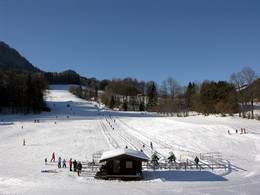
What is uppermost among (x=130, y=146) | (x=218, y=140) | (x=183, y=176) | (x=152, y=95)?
(x=152, y=95)

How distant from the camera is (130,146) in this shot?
160ft

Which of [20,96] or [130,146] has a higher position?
[20,96]

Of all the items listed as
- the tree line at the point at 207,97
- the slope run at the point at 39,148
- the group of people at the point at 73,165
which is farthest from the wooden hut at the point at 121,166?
the tree line at the point at 207,97

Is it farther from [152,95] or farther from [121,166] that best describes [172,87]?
[121,166]

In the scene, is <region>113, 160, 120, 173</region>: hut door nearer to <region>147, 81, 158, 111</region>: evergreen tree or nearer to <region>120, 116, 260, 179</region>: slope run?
<region>120, 116, 260, 179</region>: slope run

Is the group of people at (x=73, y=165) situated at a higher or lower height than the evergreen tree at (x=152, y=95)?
lower

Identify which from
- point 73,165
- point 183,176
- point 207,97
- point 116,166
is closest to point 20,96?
point 207,97

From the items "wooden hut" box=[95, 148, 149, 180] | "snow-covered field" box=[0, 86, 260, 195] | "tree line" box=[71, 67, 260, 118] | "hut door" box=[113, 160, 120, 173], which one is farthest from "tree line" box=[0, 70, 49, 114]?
"hut door" box=[113, 160, 120, 173]

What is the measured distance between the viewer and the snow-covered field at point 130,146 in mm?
27672

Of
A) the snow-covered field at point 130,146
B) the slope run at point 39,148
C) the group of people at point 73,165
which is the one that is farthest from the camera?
the group of people at point 73,165

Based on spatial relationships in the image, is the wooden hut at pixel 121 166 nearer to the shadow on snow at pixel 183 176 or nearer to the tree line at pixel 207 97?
the shadow on snow at pixel 183 176

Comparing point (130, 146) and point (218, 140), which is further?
point (218, 140)

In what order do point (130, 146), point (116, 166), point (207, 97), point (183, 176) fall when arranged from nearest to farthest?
point (116, 166) < point (183, 176) < point (130, 146) < point (207, 97)

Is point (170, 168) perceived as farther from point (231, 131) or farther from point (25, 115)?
point (25, 115)
